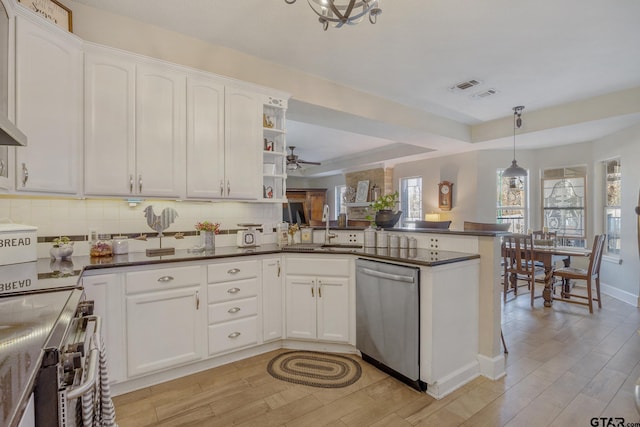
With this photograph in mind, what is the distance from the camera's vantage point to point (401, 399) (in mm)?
2105

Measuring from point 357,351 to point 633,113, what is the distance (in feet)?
13.9

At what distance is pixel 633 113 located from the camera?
3.64 m

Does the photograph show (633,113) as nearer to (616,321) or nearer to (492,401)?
(616,321)

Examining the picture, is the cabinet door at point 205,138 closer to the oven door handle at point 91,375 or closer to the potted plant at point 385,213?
the potted plant at point 385,213

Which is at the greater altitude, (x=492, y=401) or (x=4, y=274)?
(x=4, y=274)

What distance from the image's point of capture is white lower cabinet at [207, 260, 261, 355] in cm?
247

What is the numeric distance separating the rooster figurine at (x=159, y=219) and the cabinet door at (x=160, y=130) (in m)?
0.26

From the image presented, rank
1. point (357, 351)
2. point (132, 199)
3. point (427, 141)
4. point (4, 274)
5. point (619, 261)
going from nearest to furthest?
point (4, 274)
point (132, 199)
point (357, 351)
point (619, 261)
point (427, 141)

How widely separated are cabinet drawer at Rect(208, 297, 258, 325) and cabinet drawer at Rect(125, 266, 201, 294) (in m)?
0.28

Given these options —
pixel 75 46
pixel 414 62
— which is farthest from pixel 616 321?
pixel 75 46

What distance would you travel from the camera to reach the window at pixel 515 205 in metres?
6.15

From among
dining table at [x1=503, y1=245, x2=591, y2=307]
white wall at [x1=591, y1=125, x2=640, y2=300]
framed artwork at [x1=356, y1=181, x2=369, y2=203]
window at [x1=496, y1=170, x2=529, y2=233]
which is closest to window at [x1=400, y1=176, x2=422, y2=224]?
framed artwork at [x1=356, y1=181, x2=369, y2=203]

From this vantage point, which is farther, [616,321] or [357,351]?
[616,321]

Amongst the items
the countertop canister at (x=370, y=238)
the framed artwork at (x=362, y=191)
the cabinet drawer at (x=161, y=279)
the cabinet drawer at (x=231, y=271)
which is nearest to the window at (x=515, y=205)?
the framed artwork at (x=362, y=191)
